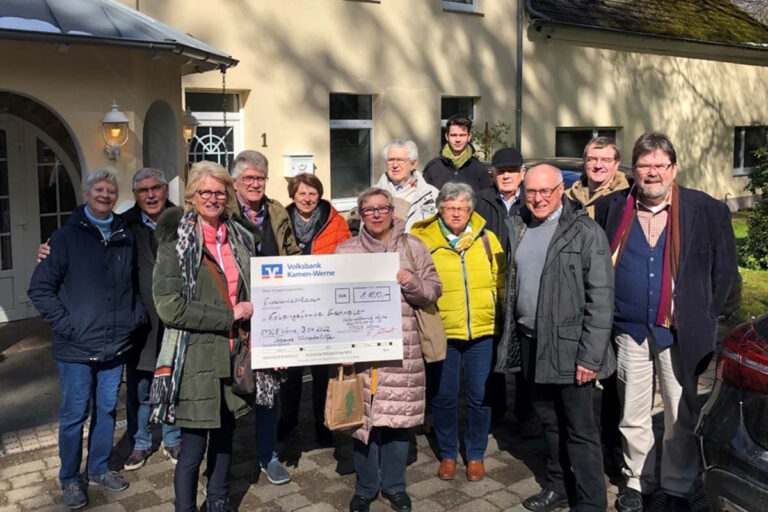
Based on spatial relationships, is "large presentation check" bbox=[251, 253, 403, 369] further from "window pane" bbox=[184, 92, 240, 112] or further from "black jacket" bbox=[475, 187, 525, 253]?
"window pane" bbox=[184, 92, 240, 112]

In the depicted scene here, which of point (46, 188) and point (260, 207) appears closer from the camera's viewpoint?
point (260, 207)

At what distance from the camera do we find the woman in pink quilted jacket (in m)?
4.36

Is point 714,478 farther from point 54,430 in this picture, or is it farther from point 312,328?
point 54,430

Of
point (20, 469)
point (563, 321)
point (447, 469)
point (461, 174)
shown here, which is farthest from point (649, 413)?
point (20, 469)

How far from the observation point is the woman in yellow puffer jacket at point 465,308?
4.75 metres

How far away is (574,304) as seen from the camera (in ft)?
13.7

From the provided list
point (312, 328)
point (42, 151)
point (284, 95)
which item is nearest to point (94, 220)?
point (312, 328)

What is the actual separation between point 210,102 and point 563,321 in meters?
7.76

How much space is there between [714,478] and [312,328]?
2130mm

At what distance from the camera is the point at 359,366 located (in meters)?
4.45

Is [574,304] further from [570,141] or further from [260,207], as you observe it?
[570,141]

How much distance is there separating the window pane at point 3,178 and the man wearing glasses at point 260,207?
5.23m

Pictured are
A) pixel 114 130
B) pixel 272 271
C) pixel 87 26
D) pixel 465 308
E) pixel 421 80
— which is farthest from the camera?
pixel 421 80

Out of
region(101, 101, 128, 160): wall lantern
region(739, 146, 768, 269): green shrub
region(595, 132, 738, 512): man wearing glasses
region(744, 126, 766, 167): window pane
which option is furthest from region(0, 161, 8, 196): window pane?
region(744, 126, 766, 167): window pane
